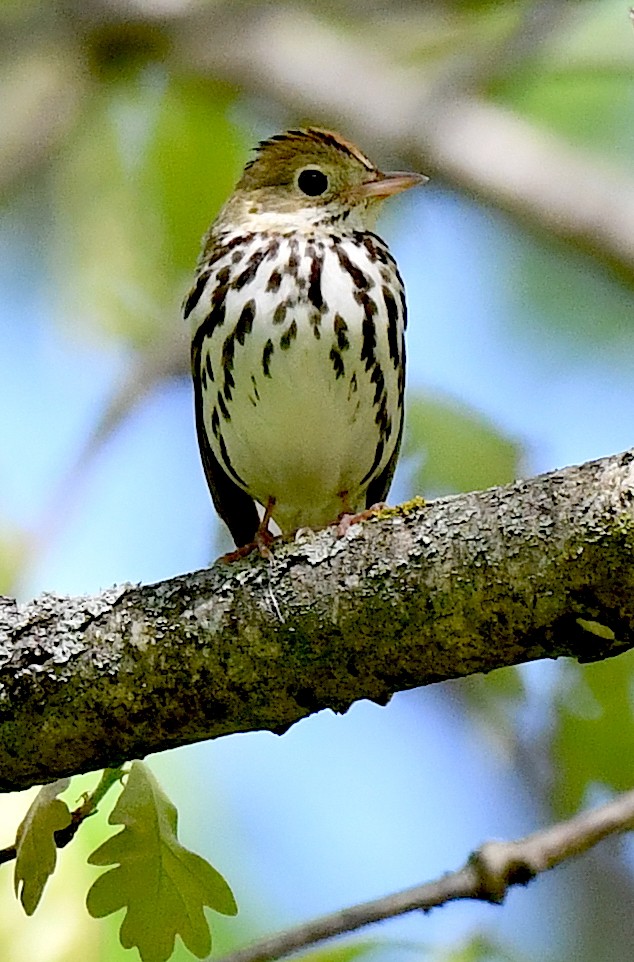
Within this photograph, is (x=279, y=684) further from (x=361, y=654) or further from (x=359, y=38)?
(x=359, y=38)

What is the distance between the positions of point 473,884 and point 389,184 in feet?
7.93

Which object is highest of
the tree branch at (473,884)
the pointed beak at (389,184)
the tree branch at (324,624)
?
the pointed beak at (389,184)

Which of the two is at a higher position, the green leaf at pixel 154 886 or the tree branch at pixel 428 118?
the tree branch at pixel 428 118

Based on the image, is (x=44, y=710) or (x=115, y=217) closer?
(x=44, y=710)

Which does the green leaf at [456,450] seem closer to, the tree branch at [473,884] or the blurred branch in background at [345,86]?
the blurred branch in background at [345,86]

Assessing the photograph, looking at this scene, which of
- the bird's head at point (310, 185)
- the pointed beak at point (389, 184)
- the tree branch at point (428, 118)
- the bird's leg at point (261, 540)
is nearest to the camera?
the bird's leg at point (261, 540)

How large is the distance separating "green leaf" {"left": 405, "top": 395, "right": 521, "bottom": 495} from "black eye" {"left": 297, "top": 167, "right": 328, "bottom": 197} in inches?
23.3

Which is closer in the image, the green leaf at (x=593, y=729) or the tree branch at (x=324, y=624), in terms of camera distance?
the tree branch at (x=324, y=624)

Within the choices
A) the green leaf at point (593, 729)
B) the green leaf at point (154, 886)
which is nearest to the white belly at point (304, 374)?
the green leaf at point (593, 729)

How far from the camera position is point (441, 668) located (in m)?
2.19

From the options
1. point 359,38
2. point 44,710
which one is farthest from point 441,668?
point 359,38

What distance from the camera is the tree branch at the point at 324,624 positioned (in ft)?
6.84

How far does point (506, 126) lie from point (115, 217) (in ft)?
6.11

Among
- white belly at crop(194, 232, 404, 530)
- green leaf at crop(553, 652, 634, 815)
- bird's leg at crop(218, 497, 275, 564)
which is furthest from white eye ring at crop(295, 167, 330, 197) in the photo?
green leaf at crop(553, 652, 634, 815)
